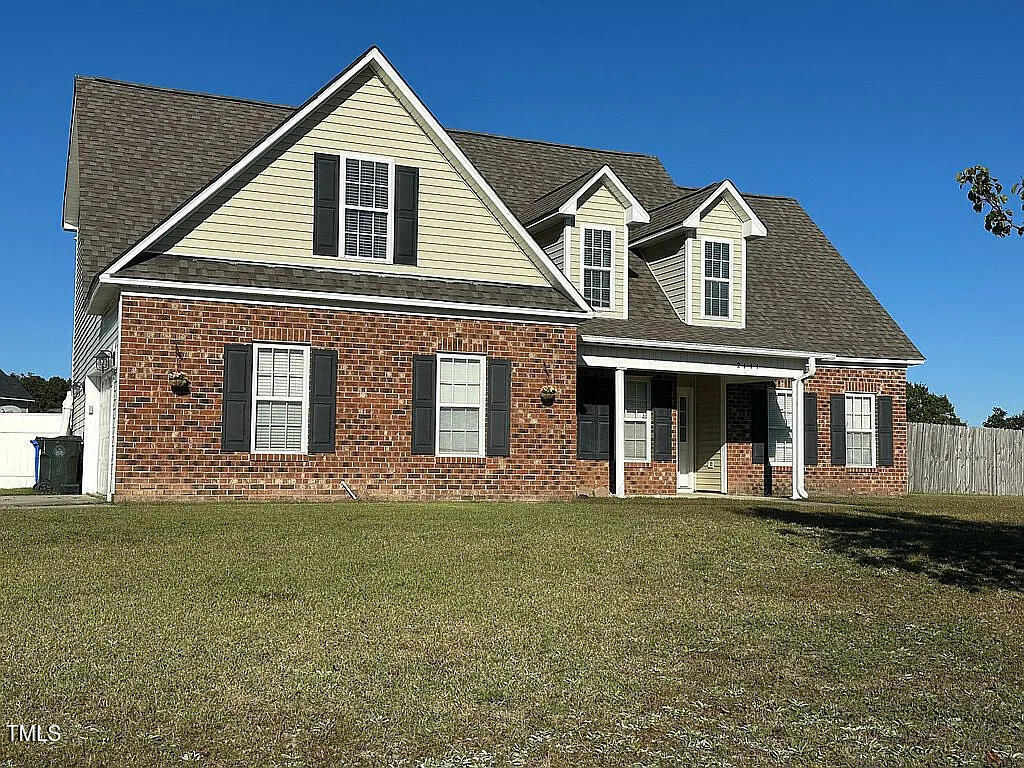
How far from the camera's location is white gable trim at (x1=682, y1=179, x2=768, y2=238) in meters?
20.7

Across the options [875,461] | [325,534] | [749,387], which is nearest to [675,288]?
[749,387]

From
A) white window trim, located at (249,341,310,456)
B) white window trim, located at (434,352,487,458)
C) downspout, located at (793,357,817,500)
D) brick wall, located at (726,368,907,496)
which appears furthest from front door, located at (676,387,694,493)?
white window trim, located at (249,341,310,456)

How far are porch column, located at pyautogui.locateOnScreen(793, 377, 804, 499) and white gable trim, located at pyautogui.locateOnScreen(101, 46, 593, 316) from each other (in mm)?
5066

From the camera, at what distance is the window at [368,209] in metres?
16.9

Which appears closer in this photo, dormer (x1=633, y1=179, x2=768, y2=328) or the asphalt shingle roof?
the asphalt shingle roof

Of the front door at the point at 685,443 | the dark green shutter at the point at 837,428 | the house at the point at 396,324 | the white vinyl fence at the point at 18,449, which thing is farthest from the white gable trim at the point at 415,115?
the white vinyl fence at the point at 18,449

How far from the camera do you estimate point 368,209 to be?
55.8 feet

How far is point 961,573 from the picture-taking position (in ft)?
32.8

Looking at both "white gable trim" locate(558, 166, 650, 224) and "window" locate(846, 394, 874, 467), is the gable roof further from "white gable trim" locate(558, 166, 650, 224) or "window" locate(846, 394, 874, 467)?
"white gable trim" locate(558, 166, 650, 224)

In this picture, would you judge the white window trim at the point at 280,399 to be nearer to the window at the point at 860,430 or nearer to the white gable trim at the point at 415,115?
the white gable trim at the point at 415,115

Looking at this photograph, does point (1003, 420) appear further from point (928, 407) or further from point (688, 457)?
point (688, 457)

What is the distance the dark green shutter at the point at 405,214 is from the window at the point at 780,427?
8791 mm

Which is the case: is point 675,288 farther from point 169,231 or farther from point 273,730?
point 273,730

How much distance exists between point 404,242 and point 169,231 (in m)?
3.51
